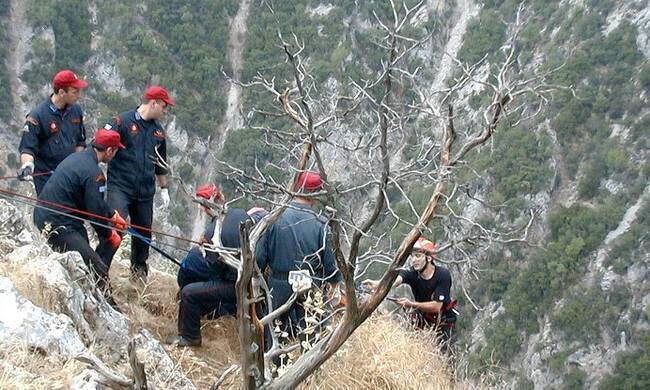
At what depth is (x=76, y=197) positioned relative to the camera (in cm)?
545

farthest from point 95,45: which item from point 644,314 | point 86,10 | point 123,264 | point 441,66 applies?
point 123,264

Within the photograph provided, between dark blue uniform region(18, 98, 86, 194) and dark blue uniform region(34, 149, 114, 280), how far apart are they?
94 cm

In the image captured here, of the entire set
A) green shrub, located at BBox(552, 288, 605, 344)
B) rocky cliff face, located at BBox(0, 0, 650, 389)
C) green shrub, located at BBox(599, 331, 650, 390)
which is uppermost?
rocky cliff face, located at BBox(0, 0, 650, 389)

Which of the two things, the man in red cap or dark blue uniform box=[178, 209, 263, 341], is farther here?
the man in red cap

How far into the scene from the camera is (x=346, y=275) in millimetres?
3549

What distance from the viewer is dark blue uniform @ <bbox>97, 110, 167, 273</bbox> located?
6129 mm

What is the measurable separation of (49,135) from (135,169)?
31.4 inches

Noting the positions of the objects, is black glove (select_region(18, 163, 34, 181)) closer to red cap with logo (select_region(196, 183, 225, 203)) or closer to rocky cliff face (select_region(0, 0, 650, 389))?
red cap with logo (select_region(196, 183, 225, 203))

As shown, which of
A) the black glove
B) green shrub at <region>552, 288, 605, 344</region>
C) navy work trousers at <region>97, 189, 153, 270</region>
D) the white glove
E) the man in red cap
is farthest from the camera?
green shrub at <region>552, 288, 605, 344</region>

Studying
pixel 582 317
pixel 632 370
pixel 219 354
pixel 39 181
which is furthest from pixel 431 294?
pixel 582 317

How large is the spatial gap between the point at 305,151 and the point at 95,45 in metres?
71.9

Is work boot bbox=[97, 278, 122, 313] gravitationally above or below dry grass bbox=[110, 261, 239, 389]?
above

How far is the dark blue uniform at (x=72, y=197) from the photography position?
5363 mm

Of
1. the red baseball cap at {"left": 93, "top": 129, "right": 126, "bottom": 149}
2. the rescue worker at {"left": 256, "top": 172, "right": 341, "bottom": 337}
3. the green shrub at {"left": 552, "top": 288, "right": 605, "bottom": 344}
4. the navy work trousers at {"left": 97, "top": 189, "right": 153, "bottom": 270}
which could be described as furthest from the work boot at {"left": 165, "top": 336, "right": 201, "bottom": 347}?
the green shrub at {"left": 552, "top": 288, "right": 605, "bottom": 344}
